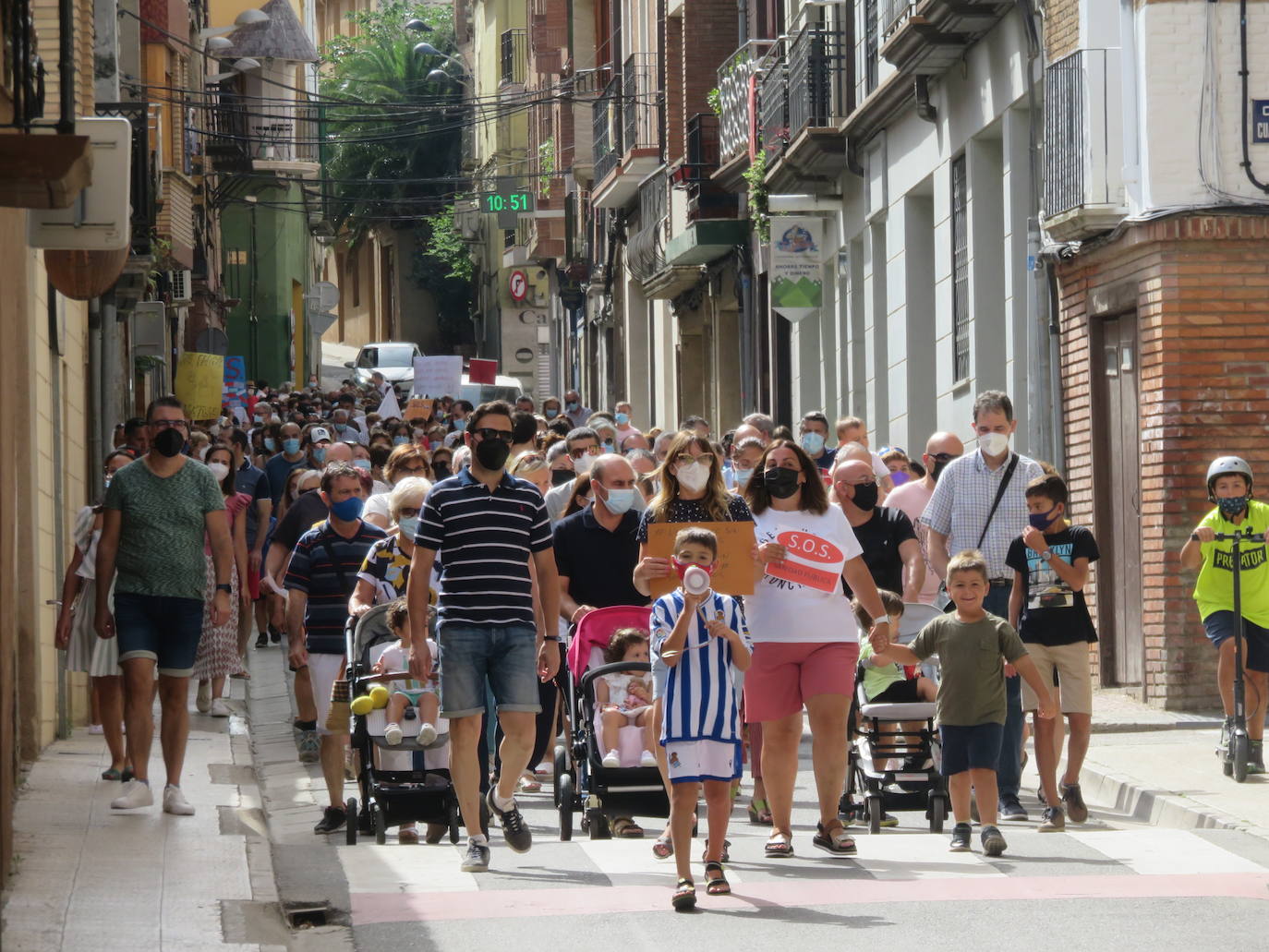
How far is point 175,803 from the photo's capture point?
1143 centimetres

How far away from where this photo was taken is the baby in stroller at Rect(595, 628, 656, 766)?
35.0ft

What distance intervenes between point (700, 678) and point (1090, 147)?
798cm

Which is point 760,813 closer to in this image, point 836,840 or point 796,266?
point 836,840

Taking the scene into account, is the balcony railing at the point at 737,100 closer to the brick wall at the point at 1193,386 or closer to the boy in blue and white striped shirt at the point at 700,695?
the brick wall at the point at 1193,386

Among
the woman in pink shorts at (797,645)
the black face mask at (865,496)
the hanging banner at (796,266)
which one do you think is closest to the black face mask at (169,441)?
the woman in pink shorts at (797,645)

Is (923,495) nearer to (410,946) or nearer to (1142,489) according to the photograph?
(1142,489)

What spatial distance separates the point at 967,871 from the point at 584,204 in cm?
4283

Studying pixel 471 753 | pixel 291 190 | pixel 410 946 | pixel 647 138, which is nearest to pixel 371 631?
pixel 471 753

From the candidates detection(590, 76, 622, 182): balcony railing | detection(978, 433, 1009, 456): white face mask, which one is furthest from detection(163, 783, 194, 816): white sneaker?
detection(590, 76, 622, 182): balcony railing

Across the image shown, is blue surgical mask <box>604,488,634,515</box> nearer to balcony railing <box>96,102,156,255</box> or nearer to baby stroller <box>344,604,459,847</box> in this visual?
baby stroller <box>344,604,459,847</box>

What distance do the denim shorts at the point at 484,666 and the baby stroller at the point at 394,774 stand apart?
0.85 meters

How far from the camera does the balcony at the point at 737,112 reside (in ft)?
96.5

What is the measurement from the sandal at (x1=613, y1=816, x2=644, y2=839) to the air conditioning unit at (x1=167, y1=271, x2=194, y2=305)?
2726cm

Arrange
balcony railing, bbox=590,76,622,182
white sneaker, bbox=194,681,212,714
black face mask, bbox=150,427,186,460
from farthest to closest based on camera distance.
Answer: balcony railing, bbox=590,76,622,182 → white sneaker, bbox=194,681,212,714 → black face mask, bbox=150,427,186,460
